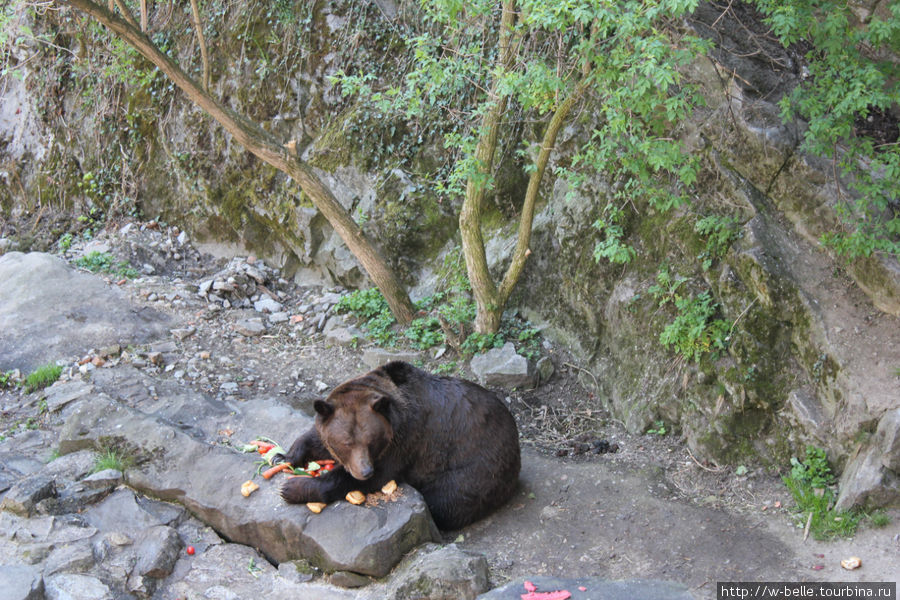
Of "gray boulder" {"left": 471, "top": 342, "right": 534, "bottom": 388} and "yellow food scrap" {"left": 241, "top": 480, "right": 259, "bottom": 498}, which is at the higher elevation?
"gray boulder" {"left": 471, "top": 342, "right": 534, "bottom": 388}

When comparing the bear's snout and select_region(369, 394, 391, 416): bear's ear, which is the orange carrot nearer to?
the bear's snout

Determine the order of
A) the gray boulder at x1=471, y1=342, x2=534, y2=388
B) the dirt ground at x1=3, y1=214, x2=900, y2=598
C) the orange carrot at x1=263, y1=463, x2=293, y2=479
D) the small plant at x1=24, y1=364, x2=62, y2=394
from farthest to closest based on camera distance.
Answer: the small plant at x1=24, y1=364, x2=62, y2=394, the gray boulder at x1=471, y1=342, x2=534, y2=388, the orange carrot at x1=263, y1=463, x2=293, y2=479, the dirt ground at x1=3, y1=214, x2=900, y2=598

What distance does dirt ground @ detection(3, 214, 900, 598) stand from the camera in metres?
4.36

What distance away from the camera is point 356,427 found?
182 inches

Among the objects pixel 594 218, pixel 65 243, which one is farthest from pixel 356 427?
pixel 65 243

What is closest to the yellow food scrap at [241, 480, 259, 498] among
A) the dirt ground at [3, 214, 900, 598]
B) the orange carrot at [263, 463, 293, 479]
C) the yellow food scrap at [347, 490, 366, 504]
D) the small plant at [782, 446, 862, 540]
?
the orange carrot at [263, 463, 293, 479]

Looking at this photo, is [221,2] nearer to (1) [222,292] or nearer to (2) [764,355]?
(1) [222,292]

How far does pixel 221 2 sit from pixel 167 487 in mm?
7971

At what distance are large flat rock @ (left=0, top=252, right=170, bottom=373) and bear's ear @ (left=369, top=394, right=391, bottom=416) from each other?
411cm

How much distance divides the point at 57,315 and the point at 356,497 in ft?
16.5

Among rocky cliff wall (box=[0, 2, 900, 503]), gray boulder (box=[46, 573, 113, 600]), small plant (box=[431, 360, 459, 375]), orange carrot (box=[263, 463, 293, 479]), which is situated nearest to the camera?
gray boulder (box=[46, 573, 113, 600])

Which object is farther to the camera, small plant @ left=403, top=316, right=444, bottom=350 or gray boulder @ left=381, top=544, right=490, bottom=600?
small plant @ left=403, top=316, right=444, bottom=350

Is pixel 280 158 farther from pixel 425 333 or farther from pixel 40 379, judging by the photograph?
pixel 40 379

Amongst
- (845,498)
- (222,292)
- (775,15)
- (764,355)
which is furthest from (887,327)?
(222,292)
